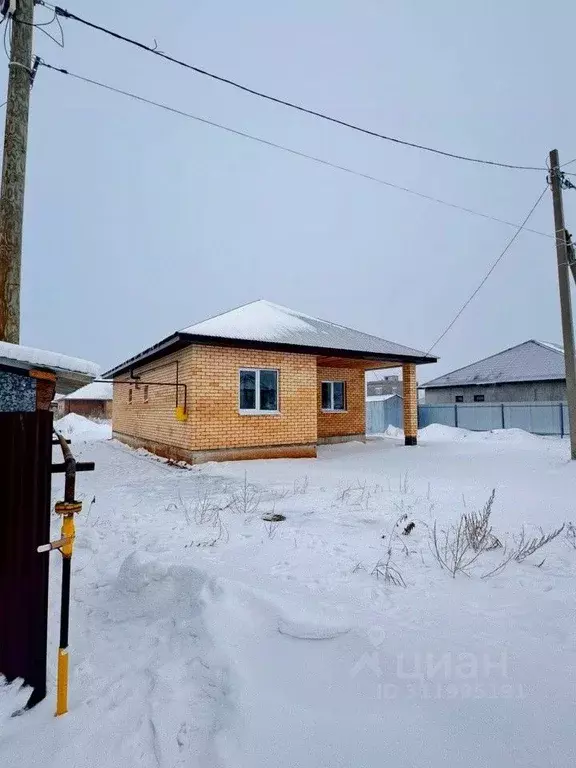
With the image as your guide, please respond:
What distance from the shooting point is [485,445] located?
13.5m

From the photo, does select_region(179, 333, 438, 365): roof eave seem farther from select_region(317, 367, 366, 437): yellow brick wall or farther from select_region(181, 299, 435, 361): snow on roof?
select_region(317, 367, 366, 437): yellow brick wall

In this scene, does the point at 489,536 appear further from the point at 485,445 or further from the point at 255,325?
→ the point at 485,445

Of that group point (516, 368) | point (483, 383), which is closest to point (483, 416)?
point (483, 383)

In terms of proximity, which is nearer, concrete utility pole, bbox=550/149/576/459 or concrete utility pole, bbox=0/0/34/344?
concrete utility pole, bbox=0/0/34/344

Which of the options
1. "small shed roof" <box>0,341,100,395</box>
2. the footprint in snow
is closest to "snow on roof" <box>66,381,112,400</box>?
"small shed roof" <box>0,341,100,395</box>

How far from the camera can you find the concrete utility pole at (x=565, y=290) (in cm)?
915

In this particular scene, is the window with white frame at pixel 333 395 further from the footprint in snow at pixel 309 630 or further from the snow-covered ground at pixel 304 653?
the footprint in snow at pixel 309 630

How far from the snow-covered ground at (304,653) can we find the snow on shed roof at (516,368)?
18218mm

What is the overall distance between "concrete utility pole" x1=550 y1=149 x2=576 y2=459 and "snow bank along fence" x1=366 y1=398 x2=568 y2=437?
9.16 metres

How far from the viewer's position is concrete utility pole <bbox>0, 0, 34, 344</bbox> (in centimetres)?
505

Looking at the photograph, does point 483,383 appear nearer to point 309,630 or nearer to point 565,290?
point 565,290

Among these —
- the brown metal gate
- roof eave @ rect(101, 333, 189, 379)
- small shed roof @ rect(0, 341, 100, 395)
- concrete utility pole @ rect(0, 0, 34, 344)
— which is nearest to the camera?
the brown metal gate

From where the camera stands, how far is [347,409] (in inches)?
572

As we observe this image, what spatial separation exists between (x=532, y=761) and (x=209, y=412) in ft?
27.9
